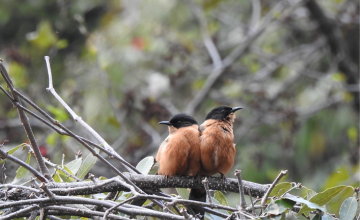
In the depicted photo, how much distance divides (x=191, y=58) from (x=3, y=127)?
13.5 feet

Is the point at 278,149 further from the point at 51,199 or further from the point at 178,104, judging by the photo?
the point at 51,199

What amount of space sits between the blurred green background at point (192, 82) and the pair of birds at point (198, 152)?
3374 millimetres

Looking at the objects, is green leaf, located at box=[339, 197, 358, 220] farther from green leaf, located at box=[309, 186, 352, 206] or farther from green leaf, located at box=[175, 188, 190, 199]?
green leaf, located at box=[175, 188, 190, 199]

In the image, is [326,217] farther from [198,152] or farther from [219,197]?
[198,152]

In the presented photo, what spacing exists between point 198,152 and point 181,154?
174 mm

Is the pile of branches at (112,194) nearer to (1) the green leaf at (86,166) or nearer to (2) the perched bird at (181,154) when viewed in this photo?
(1) the green leaf at (86,166)

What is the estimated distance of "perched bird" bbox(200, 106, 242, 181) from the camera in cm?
397

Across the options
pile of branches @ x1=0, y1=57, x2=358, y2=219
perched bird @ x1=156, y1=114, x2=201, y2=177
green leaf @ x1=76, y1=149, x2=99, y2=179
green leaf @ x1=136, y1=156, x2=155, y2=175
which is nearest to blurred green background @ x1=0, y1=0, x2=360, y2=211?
perched bird @ x1=156, y1=114, x2=201, y2=177

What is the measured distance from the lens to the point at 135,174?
3.34 meters

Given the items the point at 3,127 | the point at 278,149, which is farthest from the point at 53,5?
the point at 278,149

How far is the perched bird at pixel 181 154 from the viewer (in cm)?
389

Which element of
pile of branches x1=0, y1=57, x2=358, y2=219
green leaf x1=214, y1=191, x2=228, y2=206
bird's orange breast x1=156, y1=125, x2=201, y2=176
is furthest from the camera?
bird's orange breast x1=156, y1=125, x2=201, y2=176

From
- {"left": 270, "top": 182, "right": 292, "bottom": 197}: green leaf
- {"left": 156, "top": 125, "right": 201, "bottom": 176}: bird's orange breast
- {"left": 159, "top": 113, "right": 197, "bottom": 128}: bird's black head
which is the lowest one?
{"left": 270, "top": 182, "right": 292, "bottom": 197}: green leaf

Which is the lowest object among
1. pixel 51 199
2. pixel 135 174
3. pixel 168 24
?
pixel 51 199
